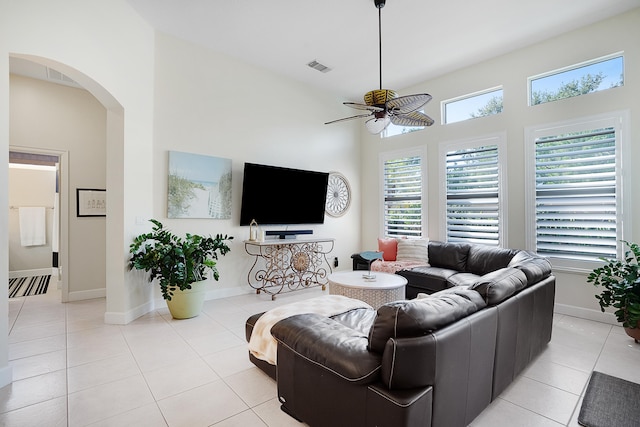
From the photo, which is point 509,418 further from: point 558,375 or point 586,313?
point 586,313

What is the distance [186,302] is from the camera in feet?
12.0

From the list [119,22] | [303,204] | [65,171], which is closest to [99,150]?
[65,171]

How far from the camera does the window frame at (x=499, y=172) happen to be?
178 inches

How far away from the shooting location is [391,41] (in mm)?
4188

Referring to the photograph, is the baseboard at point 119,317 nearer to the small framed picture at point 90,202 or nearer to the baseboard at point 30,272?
the small framed picture at point 90,202

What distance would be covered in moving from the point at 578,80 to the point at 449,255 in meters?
2.81

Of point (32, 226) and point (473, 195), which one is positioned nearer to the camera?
point (473, 195)

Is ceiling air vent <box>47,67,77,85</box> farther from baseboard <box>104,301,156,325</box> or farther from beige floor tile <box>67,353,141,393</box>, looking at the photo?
beige floor tile <box>67,353,141,393</box>

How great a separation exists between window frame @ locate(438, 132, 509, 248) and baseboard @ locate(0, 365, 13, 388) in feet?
17.4

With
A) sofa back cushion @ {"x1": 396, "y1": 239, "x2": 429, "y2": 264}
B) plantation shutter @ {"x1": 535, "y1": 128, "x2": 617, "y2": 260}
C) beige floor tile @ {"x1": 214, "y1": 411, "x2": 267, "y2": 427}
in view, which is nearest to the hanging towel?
beige floor tile @ {"x1": 214, "y1": 411, "x2": 267, "y2": 427}

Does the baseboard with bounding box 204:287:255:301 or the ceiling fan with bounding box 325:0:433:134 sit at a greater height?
the ceiling fan with bounding box 325:0:433:134

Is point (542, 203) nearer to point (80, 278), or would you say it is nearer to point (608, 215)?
point (608, 215)

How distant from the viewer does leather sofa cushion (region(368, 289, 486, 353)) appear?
145 centimetres

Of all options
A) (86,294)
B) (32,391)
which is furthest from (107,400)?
(86,294)
